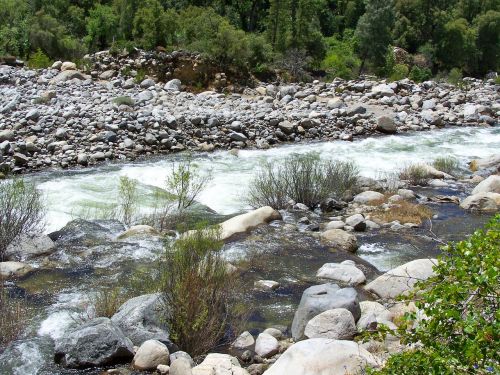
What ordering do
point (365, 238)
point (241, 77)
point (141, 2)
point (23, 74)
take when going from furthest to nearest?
1. point (141, 2)
2. point (241, 77)
3. point (23, 74)
4. point (365, 238)

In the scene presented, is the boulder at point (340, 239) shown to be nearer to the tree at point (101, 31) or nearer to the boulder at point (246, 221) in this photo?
the boulder at point (246, 221)

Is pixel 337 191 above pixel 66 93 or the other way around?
the other way around

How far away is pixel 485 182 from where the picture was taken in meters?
11.8

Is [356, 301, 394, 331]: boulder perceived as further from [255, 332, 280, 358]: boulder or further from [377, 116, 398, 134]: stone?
[377, 116, 398, 134]: stone

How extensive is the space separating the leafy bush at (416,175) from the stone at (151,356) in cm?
916

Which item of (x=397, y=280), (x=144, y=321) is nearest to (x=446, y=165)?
(x=397, y=280)

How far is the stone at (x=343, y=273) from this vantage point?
7.04 metres

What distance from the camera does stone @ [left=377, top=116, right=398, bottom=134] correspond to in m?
18.9

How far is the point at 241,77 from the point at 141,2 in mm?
7747

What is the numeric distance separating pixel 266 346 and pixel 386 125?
14670 millimetres

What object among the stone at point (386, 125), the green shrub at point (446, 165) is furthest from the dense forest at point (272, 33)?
the green shrub at point (446, 165)

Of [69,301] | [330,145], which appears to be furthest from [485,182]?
[69,301]

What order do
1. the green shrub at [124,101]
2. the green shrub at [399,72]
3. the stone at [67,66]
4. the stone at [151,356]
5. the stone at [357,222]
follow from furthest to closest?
the green shrub at [399,72], the stone at [67,66], the green shrub at [124,101], the stone at [357,222], the stone at [151,356]

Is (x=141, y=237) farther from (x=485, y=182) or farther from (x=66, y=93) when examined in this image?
(x=66, y=93)
